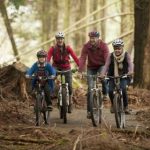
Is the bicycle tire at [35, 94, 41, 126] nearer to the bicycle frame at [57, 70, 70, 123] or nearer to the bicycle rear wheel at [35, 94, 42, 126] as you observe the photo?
the bicycle rear wheel at [35, 94, 42, 126]

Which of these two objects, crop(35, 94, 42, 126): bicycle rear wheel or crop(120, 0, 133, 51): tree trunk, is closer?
crop(35, 94, 42, 126): bicycle rear wheel

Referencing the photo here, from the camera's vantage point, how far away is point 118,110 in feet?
42.8

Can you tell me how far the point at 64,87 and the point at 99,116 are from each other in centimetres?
125

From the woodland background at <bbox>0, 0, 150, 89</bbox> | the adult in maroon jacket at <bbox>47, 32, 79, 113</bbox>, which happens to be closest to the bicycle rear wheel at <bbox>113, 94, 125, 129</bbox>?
the adult in maroon jacket at <bbox>47, 32, 79, 113</bbox>

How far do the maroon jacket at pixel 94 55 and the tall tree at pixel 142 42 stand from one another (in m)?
6.57

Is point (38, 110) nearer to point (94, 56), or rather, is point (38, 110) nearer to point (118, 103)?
point (118, 103)

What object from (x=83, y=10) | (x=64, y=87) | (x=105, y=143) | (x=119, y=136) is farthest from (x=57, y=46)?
(x=83, y=10)

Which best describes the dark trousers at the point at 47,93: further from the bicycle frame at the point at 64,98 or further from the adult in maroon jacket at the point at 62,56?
the adult in maroon jacket at the point at 62,56

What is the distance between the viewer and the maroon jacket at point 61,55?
49.0 ft

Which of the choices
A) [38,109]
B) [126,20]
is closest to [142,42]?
[38,109]

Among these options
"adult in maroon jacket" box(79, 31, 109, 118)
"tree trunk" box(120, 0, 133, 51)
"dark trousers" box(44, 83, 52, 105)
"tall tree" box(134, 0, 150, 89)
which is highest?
"tree trunk" box(120, 0, 133, 51)

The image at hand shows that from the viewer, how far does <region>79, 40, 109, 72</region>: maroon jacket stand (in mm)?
14203

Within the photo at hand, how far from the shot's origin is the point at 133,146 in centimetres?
988

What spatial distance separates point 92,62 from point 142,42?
6826 millimetres
